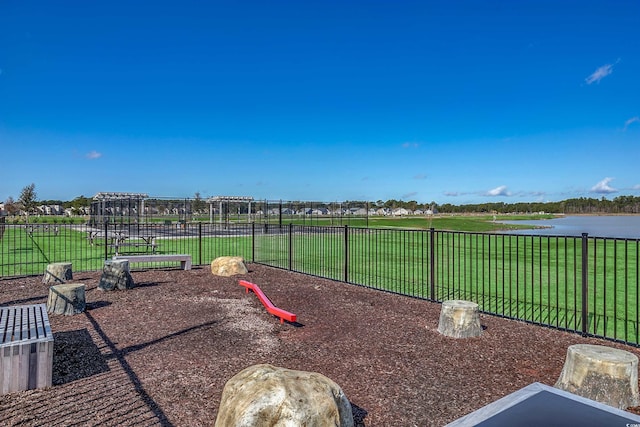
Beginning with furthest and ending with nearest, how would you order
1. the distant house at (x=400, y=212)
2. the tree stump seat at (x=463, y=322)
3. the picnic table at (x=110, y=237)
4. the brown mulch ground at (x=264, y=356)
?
1. the distant house at (x=400, y=212)
2. the picnic table at (x=110, y=237)
3. the tree stump seat at (x=463, y=322)
4. the brown mulch ground at (x=264, y=356)

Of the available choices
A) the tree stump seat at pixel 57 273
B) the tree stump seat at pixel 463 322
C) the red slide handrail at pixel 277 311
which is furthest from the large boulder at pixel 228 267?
the tree stump seat at pixel 463 322

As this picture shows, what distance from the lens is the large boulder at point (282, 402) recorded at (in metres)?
2.71

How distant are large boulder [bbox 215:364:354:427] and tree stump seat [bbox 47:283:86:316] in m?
5.25

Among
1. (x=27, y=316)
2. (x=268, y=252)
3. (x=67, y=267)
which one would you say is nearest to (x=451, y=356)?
(x=27, y=316)

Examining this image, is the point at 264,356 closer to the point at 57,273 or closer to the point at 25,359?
the point at 25,359

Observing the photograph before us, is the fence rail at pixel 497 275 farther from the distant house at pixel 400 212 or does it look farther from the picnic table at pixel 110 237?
the distant house at pixel 400 212

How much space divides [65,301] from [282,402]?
5.83 meters

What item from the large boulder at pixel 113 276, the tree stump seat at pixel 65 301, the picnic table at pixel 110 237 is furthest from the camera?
the picnic table at pixel 110 237

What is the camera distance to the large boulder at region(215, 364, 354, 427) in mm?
2705

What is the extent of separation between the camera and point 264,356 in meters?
5.02

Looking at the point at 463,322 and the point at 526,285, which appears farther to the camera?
the point at 526,285

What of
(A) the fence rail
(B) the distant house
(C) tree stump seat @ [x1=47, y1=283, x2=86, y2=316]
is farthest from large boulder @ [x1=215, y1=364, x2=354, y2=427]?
(B) the distant house

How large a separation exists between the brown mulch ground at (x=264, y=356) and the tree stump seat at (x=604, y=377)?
0.50m

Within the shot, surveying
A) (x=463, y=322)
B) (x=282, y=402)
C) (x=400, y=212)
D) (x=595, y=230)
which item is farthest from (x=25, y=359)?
(x=400, y=212)
